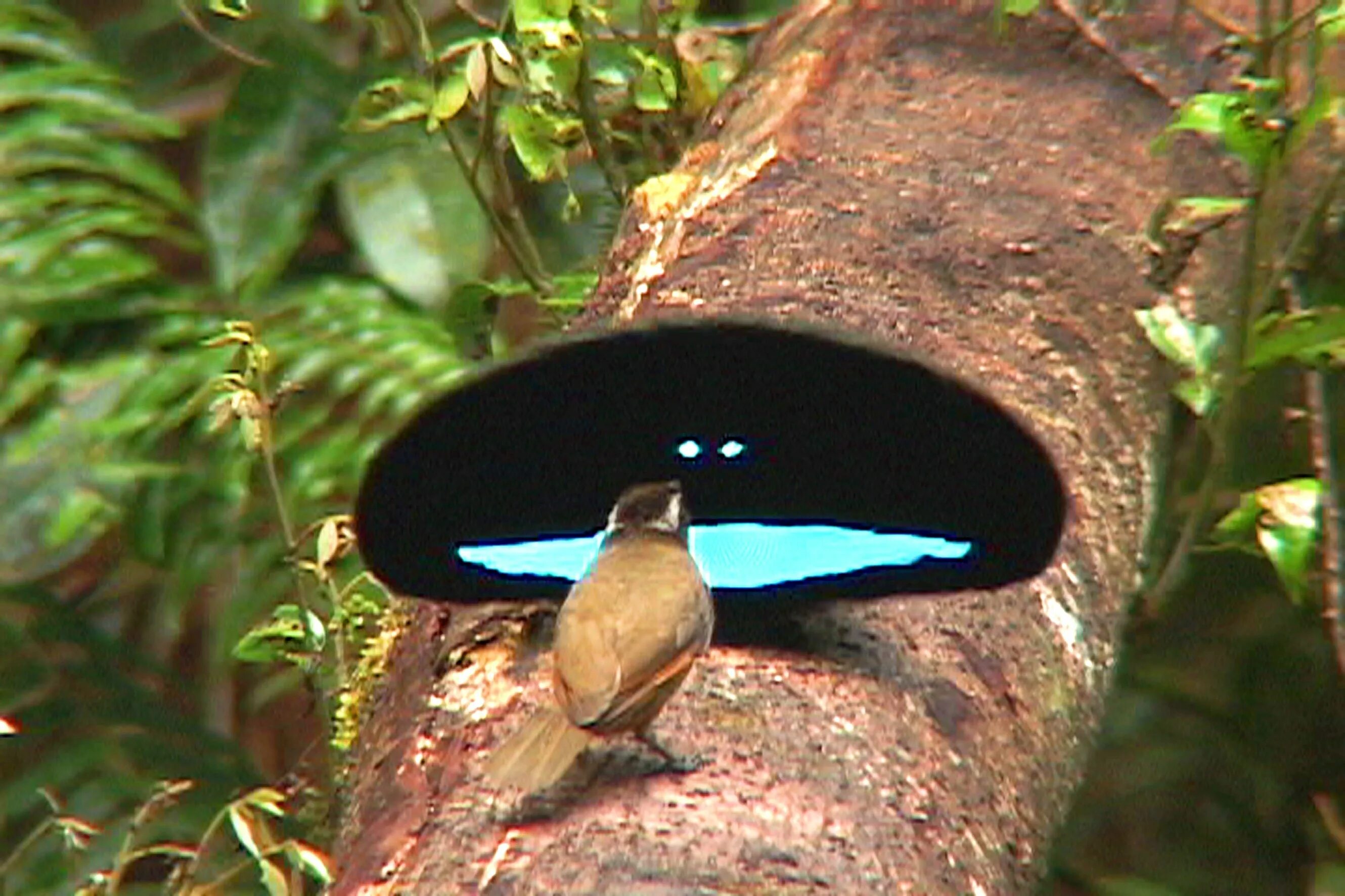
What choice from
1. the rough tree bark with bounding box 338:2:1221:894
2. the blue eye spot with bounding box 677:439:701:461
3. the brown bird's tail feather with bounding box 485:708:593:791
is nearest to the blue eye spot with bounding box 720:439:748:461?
the blue eye spot with bounding box 677:439:701:461

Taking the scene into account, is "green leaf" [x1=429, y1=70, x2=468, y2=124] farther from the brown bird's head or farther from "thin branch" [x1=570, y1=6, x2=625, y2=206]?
the brown bird's head

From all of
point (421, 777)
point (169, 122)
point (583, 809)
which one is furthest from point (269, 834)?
point (169, 122)

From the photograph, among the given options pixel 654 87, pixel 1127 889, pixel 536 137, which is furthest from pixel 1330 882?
pixel 536 137

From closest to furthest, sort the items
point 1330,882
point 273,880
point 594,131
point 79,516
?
1. point 273,880
2. point 594,131
3. point 79,516
4. point 1330,882

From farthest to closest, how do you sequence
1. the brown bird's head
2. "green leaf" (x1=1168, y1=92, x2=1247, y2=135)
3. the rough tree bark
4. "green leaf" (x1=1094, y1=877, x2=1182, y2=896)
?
"green leaf" (x1=1094, y1=877, x2=1182, y2=896), "green leaf" (x1=1168, y1=92, x2=1247, y2=135), the brown bird's head, the rough tree bark

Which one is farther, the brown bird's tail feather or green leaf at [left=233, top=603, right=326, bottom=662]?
green leaf at [left=233, top=603, right=326, bottom=662]

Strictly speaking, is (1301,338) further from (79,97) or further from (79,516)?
(79,97)

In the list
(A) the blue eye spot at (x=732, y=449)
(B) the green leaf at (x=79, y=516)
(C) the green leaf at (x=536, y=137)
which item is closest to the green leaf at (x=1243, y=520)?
(A) the blue eye spot at (x=732, y=449)
